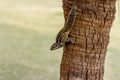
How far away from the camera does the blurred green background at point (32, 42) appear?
18.6 feet

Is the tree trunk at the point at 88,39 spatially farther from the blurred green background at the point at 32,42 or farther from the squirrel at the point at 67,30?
the blurred green background at the point at 32,42

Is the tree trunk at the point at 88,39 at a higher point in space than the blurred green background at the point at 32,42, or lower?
higher

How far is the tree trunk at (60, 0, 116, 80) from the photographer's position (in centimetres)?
262

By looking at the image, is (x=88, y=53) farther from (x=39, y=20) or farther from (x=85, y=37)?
(x=39, y=20)

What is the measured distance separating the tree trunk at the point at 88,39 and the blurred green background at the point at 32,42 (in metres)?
2.80

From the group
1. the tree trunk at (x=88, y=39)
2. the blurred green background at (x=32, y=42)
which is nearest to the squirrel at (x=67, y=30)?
the tree trunk at (x=88, y=39)

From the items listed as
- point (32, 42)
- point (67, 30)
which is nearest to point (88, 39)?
point (67, 30)

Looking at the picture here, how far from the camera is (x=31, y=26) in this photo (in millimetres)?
7492

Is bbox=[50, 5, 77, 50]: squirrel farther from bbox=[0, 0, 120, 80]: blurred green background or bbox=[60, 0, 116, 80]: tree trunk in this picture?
bbox=[0, 0, 120, 80]: blurred green background

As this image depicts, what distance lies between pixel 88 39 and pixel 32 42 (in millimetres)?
4085

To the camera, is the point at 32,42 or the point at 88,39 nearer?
the point at 88,39

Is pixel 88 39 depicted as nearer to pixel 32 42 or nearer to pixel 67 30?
pixel 67 30

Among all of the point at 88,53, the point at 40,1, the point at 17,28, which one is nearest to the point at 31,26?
the point at 17,28

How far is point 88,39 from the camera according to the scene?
2.66 m
